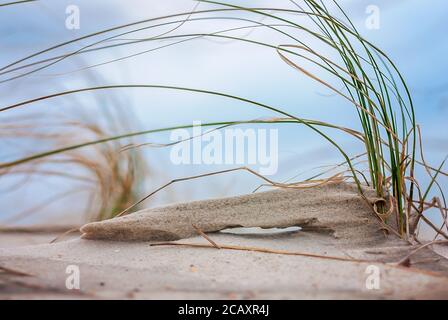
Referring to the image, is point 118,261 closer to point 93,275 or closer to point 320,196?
point 93,275

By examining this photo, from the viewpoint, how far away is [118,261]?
1.26 meters

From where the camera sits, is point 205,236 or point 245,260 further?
point 205,236

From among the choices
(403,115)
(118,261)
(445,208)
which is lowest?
A: (118,261)

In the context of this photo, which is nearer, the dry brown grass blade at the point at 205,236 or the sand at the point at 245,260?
the sand at the point at 245,260

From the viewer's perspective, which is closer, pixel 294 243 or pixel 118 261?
pixel 118 261

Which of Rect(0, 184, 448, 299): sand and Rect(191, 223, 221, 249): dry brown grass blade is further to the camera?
Rect(191, 223, 221, 249): dry brown grass blade

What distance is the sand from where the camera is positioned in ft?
3.28

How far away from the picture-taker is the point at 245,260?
121 cm

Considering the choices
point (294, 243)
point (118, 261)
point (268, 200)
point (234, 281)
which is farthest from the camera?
point (268, 200)

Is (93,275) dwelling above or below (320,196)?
below

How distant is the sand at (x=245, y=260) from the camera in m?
1.00
